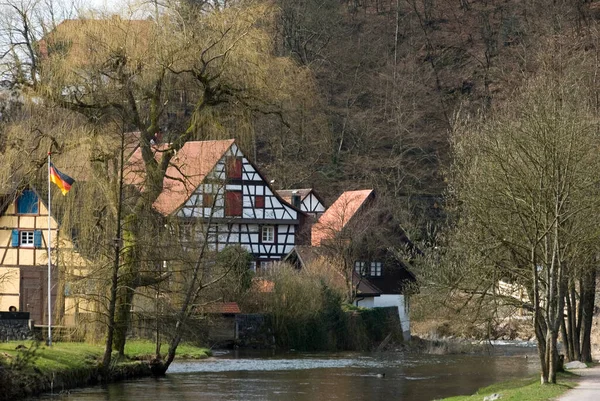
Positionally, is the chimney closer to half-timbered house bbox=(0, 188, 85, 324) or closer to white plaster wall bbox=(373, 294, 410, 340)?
white plaster wall bbox=(373, 294, 410, 340)

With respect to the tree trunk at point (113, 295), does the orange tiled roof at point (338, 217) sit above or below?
above

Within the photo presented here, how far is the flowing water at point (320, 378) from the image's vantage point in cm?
2686

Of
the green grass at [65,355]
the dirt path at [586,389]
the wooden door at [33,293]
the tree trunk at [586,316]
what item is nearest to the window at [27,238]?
the wooden door at [33,293]

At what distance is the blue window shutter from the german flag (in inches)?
630

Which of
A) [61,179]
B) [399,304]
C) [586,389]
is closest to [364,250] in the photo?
[399,304]

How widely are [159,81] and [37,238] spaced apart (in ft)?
56.9

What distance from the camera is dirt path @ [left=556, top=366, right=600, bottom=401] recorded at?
791 inches

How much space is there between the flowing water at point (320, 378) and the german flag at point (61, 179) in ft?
18.8

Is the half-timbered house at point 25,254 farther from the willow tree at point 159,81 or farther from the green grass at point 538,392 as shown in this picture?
the green grass at point 538,392

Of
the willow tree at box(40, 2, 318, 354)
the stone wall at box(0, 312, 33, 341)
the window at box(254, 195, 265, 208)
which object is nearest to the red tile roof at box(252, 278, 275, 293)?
the window at box(254, 195, 265, 208)

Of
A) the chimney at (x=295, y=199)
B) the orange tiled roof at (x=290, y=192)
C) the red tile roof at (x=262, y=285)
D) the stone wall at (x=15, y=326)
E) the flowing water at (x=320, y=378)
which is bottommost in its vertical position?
the flowing water at (x=320, y=378)

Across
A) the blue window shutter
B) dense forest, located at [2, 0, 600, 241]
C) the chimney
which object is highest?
dense forest, located at [2, 0, 600, 241]

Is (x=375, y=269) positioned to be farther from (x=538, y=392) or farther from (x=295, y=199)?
(x=538, y=392)

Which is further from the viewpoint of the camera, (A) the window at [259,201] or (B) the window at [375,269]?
(B) the window at [375,269]
